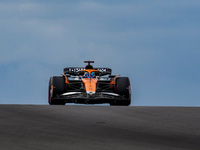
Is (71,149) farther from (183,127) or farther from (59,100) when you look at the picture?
(59,100)

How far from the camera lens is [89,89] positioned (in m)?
23.6

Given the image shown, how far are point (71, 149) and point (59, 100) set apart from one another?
1434 centimetres

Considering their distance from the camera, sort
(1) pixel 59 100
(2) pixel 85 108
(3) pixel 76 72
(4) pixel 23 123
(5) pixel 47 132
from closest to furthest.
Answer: (5) pixel 47 132 → (4) pixel 23 123 → (2) pixel 85 108 → (1) pixel 59 100 → (3) pixel 76 72

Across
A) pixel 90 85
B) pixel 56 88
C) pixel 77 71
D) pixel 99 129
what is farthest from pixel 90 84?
pixel 99 129

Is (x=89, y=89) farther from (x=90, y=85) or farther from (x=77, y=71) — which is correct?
(x=77, y=71)

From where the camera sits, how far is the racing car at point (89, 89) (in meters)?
23.4

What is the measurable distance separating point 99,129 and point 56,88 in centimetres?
1142

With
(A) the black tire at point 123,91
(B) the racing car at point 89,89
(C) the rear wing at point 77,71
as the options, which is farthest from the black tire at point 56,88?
(A) the black tire at point 123,91

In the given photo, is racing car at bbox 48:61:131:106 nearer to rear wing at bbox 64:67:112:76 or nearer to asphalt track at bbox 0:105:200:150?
rear wing at bbox 64:67:112:76

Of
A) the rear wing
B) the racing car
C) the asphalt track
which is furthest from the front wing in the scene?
the asphalt track

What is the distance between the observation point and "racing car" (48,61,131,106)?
23.4 m

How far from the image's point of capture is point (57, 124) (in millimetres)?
13453

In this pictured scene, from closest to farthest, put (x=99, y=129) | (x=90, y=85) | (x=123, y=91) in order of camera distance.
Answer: (x=99, y=129), (x=90, y=85), (x=123, y=91)

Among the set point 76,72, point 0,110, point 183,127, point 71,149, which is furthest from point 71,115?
point 76,72
